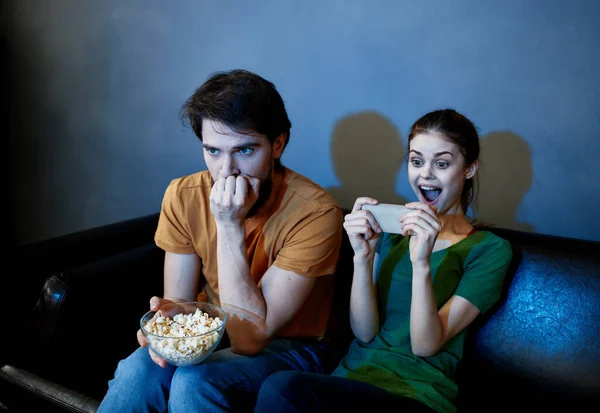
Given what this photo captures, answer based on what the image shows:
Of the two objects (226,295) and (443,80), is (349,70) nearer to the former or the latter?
(443,80)

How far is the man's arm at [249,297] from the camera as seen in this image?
3.66 ft

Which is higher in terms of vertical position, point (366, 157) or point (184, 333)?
point (366, 157)

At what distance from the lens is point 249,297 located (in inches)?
44.1

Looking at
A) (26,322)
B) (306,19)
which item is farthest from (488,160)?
(26,322)

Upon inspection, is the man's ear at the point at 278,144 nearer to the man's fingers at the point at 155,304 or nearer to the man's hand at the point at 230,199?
the man's hand at the point at 230,199

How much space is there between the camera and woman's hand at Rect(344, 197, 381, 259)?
110 centimetres

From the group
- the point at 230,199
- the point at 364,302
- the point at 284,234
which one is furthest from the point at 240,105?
the point at 364,302

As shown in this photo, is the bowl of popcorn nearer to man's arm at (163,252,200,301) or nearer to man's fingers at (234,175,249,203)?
man's arm at (163,252,200,301)

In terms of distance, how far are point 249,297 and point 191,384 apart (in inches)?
8.9

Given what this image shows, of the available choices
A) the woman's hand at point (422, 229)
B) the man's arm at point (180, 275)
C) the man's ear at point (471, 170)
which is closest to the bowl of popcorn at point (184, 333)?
the man's arm at point (180, 275)

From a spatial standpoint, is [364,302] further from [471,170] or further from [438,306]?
[471,170]

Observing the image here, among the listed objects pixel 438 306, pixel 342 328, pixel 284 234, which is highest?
pixel 284 234

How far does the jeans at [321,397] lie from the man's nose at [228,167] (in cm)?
48

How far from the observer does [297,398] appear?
926mm
